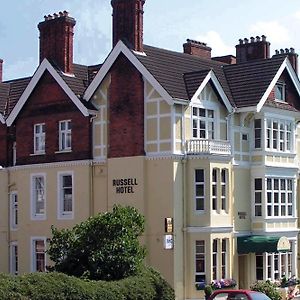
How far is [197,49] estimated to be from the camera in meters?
46.7

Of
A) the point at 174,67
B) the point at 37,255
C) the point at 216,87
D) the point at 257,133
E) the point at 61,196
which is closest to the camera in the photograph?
the point at 216,87

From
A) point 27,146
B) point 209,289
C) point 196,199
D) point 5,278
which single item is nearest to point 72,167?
point 27,146

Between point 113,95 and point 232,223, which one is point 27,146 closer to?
point 113,95

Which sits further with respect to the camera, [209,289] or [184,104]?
[184,104]

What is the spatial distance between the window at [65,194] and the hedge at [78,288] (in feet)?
35.9

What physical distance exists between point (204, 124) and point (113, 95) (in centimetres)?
449

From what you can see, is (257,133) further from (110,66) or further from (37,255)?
(37,255)

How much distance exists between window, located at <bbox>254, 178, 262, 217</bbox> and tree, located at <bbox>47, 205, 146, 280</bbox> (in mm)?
9911

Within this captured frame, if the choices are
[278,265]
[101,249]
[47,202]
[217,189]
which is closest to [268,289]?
[278,265]

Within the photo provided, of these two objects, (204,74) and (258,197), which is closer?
(204,74)

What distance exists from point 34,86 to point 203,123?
9.33 meters

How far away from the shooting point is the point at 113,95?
128 ft

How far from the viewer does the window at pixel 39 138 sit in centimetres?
4222

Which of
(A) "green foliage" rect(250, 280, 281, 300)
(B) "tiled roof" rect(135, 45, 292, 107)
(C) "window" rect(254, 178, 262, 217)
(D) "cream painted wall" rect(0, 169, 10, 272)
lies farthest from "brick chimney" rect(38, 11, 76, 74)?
(A) "green foliage" rect(250, 280, 281, 300)
